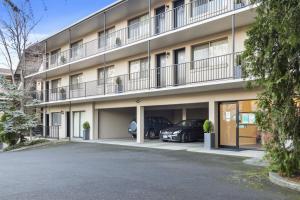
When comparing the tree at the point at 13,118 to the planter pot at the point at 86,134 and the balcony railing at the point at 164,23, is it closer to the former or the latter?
the planter pot at the point at 86,134

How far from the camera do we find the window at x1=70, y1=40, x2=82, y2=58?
30.9m

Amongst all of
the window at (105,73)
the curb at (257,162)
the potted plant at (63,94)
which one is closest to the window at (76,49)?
the potted plant at (63,94)

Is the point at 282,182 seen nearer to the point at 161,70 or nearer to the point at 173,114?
the point at 161,70

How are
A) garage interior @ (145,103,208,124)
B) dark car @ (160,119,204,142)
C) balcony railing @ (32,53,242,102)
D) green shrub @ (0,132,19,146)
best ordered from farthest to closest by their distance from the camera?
garage interior @ (145,103,208,124)
green shrub @ (0,132,19,146)
dark car @ (160,119,204,142)
balcony railing @ (32,53,242,102)

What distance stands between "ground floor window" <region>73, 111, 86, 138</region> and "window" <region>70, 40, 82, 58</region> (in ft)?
15.6

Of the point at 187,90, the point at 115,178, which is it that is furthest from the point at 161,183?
the point at 187,90

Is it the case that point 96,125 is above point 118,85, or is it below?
below

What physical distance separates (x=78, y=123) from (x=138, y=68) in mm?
9520

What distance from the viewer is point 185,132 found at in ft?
79.0

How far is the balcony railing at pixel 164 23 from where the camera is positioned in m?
18.5

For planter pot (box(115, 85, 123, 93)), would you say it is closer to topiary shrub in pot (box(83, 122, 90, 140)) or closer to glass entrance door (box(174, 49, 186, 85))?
glass entrance door (box(174, 49, 186, 85))

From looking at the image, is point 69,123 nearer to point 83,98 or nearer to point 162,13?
point 83,98

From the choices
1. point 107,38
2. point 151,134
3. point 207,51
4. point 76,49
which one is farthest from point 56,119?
point 207,51

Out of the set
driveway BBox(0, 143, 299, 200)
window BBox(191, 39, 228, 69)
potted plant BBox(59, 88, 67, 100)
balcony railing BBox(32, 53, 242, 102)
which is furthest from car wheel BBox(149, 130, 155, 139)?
driveway BBox(0, 143, 299, 200)
